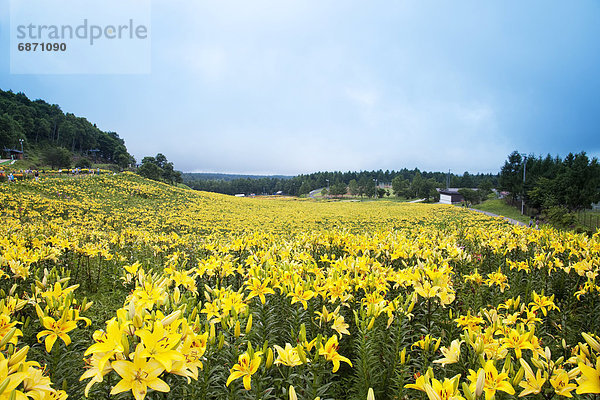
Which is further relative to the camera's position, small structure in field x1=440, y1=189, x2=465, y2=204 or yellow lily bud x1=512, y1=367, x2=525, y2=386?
small structure in field x1=440, y1=189, x2=465, y2=204

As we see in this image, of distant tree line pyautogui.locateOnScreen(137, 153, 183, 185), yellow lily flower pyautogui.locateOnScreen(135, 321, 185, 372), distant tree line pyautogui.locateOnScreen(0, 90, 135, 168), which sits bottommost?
yellow lily flower pyautogui.locateOnScreen(135, 321, 185, 372)

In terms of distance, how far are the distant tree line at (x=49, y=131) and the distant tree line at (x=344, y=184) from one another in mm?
28795

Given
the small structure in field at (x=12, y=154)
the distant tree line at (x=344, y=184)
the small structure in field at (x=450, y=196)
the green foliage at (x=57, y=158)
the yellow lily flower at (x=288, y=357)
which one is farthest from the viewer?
the distant tree line at (x=344, y=184)

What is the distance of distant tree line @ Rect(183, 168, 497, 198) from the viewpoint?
226 feet

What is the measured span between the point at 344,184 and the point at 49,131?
78002 millimetres

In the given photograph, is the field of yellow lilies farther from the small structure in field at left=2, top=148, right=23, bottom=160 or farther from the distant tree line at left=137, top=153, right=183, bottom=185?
the small structure in field at left=2, top=148, right=23, bottom=160

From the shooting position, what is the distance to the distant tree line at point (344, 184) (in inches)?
2712

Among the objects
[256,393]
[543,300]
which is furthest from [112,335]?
[543,300]

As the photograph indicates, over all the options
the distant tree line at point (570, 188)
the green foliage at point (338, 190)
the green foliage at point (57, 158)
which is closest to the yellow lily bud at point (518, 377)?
the distant tree line at point (570, 188)

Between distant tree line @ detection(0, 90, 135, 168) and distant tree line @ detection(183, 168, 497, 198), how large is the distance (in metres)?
28.8

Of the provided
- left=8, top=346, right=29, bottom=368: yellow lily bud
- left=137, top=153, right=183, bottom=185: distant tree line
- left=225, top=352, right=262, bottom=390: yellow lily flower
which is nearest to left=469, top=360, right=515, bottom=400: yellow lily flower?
left=225, top=352, right=262, bottom=390: yellow lily flower

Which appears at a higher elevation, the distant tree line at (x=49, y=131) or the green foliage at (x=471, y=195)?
the distant tree line at (x=49, y=131)

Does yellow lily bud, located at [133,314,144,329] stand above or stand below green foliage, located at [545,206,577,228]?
above

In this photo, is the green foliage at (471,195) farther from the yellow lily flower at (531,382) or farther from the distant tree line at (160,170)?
the yellow lily flower at (531,382)
